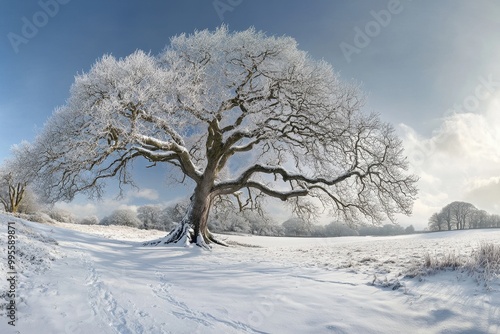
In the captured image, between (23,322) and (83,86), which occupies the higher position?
(83,86)

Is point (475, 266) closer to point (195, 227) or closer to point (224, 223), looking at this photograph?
point (195, 227)

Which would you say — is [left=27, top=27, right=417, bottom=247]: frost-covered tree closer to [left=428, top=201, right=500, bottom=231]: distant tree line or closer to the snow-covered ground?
the snow-covered ground

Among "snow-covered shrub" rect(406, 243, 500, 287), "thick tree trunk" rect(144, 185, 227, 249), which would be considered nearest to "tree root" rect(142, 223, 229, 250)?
"thick tree trunk" rect(144, 185, 227, 249)

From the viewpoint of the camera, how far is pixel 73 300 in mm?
5098

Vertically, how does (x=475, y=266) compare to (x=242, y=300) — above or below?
above

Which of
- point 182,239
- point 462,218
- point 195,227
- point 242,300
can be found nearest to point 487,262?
point 242,300

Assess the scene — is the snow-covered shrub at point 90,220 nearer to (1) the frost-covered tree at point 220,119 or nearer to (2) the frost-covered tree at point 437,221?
(1) the frost-covered tree at point 220,119

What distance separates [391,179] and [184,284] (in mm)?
11793

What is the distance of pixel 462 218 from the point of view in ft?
187

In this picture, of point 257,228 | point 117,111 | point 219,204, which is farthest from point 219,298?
point 257,228

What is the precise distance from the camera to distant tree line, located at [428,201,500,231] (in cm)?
5653

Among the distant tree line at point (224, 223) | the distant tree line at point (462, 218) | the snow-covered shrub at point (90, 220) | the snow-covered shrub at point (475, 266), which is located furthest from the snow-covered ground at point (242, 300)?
the snow-covered shrub at point (90, 220)

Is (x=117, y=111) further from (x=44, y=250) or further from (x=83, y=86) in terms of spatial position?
(x=44, y=250)

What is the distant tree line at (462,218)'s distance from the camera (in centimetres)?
5653
